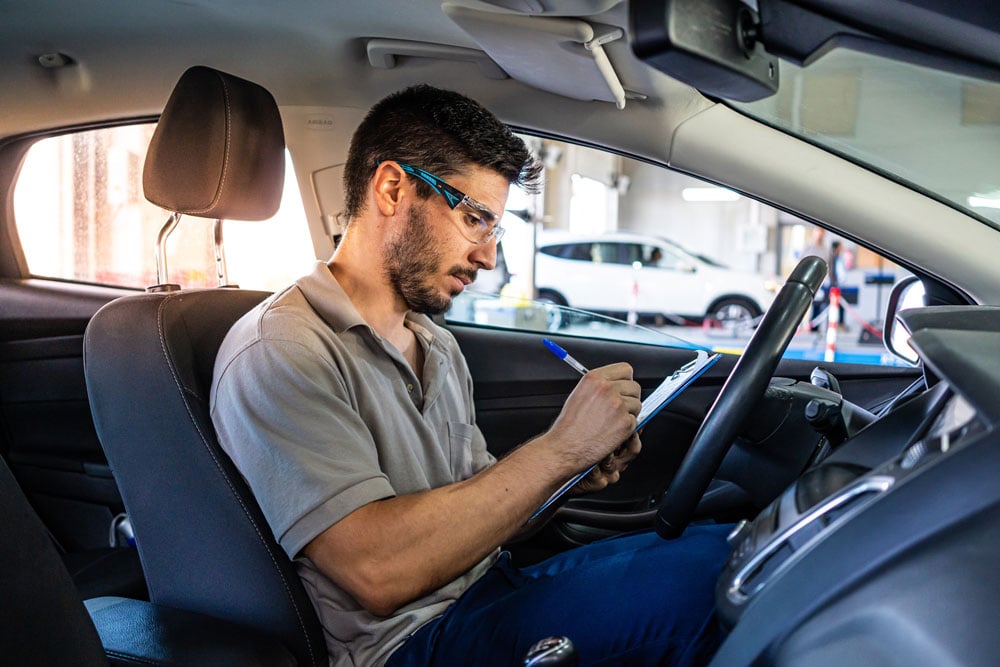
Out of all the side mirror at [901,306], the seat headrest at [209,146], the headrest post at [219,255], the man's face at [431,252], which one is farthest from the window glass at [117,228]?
the side mirror at [901,306]

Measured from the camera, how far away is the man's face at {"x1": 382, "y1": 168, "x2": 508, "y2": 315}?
154cm

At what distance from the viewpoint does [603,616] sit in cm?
129

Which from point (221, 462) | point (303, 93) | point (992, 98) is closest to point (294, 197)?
point (303, 93)

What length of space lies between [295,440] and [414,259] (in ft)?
1.41

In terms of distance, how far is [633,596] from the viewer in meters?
1.31

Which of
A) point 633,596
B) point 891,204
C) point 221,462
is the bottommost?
point 633,596

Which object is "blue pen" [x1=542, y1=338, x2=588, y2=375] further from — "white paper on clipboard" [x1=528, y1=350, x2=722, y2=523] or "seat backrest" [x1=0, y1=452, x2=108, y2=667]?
"seat backrest" [x1=0, y1=452, x2=108, y2=667]

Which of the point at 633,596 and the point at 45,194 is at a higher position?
the point at 45,194

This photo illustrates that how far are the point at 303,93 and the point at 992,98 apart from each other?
150cm

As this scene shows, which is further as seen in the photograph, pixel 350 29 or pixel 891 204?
pixel 350 29

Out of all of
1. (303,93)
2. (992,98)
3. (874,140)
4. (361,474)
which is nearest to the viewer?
(361,474)

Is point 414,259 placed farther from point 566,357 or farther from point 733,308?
point 733,308

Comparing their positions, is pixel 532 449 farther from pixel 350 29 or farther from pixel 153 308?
pixel 350 29

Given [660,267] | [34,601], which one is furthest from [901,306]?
[660,267]
